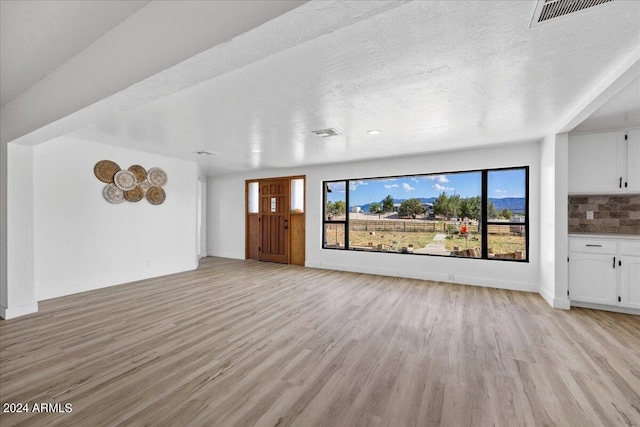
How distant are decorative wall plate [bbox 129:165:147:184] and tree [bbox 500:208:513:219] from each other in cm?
652

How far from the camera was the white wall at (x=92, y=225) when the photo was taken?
12.5ft

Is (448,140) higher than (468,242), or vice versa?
(448,140)

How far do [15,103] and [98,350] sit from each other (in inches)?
105

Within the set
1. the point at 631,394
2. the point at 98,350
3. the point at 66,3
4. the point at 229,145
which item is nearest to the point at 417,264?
the point at 631,394

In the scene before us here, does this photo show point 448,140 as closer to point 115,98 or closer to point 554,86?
point 554,86

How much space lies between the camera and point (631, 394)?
1810mm

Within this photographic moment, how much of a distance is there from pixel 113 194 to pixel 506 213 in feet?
22.1

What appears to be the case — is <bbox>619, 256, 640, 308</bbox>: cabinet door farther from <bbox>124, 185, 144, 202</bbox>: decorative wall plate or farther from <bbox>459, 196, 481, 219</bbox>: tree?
Answer: <bbox>124, 185, 144, 202</bbox>: decorative wall plate

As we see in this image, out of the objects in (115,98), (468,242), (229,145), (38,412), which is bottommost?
(38,412)

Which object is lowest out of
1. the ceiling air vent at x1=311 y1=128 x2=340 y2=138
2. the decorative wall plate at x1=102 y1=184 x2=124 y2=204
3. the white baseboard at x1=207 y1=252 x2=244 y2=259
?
the white baseboard at x1=207 y1=252 x2=244 y2=259

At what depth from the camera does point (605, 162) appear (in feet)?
11.4

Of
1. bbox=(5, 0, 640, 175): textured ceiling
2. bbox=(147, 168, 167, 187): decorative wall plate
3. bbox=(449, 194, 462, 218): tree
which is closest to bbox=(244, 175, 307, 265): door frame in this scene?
bbox=(147, 168, 167, 187): decorative wall plate

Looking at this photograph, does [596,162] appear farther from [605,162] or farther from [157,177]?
[157,177]

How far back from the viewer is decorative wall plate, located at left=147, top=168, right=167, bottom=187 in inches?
201
